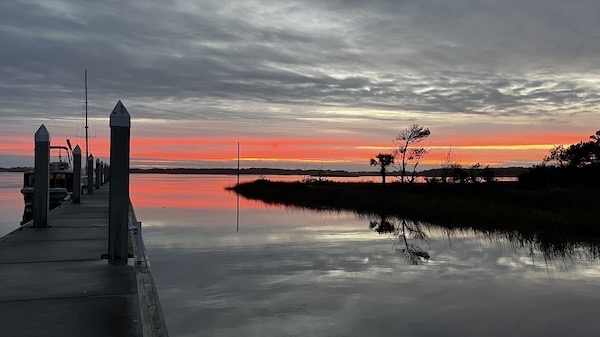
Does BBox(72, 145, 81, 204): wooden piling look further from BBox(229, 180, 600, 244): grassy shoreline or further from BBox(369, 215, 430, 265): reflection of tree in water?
BBox(229, 180, 600, 244): grassy shoreline

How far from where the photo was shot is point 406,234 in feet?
75.3

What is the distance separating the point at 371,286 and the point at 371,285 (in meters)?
0.11

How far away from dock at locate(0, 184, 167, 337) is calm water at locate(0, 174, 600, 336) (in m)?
1.47

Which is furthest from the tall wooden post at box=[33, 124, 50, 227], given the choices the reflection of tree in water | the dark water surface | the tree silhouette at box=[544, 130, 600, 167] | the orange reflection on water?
the tree silhouette at box=[544, 130, 600, 167]

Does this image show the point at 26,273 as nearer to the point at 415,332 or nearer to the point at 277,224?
the point at 415,332

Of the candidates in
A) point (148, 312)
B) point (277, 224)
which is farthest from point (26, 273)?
point (277, 224)

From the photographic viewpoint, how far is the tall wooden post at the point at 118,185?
33.2 feet

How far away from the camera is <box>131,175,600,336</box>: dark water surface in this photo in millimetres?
9523

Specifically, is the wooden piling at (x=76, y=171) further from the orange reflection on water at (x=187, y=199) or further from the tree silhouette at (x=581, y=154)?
the tree silhouette at (x=581, y=154)

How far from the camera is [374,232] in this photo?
933 inches

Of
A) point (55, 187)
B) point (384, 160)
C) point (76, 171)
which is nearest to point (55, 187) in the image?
point (55, 187)

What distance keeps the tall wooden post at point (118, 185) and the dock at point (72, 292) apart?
0.37 m

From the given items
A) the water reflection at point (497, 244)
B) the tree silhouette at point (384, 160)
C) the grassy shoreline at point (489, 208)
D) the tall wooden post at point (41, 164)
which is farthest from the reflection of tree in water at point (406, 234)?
the tree silhouette at point (384, 160)

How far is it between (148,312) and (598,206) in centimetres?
2433
